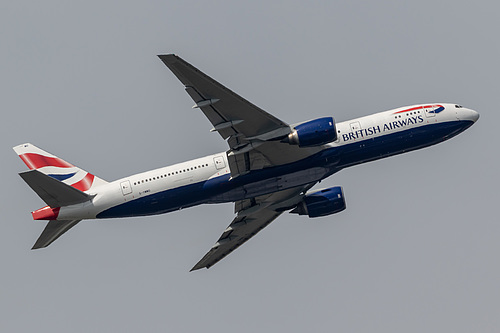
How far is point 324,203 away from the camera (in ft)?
216

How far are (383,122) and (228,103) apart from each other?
493 inches

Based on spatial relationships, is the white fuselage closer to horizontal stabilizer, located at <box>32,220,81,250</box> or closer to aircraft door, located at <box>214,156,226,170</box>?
aircraft door, located at <box>214,156,226,170</box>

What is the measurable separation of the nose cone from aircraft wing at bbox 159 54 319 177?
1237 cm

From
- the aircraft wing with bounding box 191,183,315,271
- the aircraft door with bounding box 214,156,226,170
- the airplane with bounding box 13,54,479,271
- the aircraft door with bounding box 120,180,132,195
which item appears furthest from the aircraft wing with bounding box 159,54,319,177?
the aircraft door with bounding box 120,180,132,195

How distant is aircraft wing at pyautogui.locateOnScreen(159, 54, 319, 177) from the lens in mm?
54219

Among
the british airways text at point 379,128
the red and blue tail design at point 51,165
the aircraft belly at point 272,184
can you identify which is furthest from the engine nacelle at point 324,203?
the red and blue tail design at point 51,165

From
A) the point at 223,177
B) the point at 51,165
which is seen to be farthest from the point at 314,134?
the point at 51,165

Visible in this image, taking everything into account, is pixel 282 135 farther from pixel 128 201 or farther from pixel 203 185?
pixel 128 201

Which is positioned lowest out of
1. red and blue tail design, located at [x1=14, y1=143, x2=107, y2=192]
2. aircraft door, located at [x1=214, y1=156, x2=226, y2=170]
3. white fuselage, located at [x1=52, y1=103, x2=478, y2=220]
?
white fuselage, located at [x1=52, y1=103, x2=478, y2=220]

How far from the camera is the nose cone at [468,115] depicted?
207ft

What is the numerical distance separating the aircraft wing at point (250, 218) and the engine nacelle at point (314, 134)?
7634 mm

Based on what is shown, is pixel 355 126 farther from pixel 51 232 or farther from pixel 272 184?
pixel 51 232

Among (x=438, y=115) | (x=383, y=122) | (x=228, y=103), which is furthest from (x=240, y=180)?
(x=438, y=115)

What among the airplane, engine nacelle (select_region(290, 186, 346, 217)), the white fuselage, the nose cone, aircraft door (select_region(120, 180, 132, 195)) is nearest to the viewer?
the airplane
